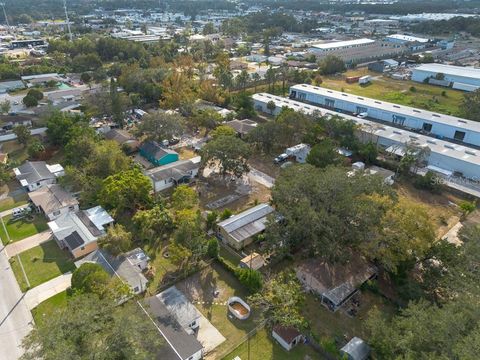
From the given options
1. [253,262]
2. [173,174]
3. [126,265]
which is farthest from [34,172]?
[253,262]

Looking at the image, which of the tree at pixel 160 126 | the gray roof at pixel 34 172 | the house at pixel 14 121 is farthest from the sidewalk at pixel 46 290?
the house at pixel 14 121

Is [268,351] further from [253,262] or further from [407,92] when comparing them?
[407,92]

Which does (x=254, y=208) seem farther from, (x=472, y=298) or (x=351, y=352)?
(x=472, y=298)

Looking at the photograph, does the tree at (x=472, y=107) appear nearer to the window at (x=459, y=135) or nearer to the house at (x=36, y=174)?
the window at (x=459, y=135)

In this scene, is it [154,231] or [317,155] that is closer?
[154,231]

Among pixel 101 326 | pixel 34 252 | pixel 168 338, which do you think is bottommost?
pixel 34 252

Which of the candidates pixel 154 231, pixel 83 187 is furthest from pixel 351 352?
pixel 83 187

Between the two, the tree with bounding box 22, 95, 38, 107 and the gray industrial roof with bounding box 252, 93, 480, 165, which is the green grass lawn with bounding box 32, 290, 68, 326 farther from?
the tree with bounding box 22, 95, 38, 107
